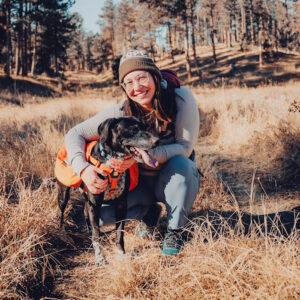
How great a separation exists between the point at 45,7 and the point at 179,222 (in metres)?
27.7

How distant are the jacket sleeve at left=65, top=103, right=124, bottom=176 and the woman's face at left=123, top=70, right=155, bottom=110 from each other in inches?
9.3

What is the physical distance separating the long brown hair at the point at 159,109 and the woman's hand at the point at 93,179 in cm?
57

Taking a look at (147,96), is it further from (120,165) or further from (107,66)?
(107,66)

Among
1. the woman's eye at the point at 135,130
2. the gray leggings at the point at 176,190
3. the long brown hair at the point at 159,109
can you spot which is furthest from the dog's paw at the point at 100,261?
the long brown hair at the point at 159,109

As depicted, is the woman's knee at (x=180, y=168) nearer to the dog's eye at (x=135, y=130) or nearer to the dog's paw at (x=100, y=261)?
the dog's eye at (x=135, y=130)

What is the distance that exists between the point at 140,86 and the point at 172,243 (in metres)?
1.23

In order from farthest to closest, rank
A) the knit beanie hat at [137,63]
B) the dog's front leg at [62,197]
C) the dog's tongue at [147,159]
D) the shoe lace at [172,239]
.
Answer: the dog's front leg at [62,197] < the knit beanie hat at [137,63] < the shoe lace at [172,239] < the dog's tongue at [147,159]

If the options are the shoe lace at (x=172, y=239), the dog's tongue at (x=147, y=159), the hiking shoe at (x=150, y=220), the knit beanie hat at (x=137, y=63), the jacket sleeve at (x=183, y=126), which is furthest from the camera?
the hiking shoe at (x=150, y=220)

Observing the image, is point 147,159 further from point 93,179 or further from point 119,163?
point 93,179

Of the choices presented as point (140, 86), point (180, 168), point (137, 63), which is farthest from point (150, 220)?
point (137, 63)

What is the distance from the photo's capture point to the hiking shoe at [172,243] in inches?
79.5

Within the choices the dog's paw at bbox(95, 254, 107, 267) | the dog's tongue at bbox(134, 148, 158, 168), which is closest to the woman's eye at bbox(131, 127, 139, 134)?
the dog's tongue at bbox(134, 148, 158, 168)

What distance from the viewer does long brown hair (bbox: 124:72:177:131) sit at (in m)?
2.26

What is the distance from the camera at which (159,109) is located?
227 cm
